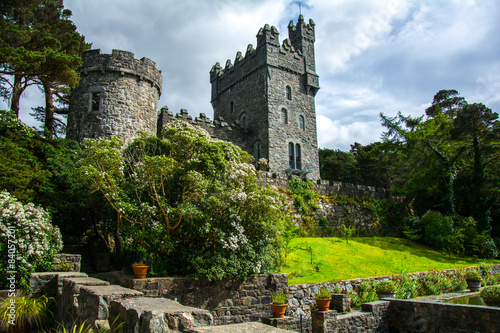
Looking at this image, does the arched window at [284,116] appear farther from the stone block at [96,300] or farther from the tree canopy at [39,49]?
the stone block at [96,300]

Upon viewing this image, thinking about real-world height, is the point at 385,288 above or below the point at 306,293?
above

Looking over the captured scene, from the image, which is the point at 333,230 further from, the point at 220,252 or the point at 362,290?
the point at 220,252

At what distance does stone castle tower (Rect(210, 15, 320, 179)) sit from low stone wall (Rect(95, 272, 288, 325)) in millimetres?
16258

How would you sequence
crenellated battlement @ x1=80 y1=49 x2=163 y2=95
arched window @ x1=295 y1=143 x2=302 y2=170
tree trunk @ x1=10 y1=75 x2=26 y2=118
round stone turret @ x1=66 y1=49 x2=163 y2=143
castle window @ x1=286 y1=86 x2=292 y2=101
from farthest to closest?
1. castle window @ x1=286 y1=86 x2=292 y2=101
2. arched window @ x1=295 y1=143 x2=302 y2=170
3. crenellated battlement @ x1=80 y1=49 x2=163 y2=95
4. round stone turret @ x1=66 y1=49 x2=163 y2=143
5. tree trunk @ x1=10 y1=75 x2=26 y2=118

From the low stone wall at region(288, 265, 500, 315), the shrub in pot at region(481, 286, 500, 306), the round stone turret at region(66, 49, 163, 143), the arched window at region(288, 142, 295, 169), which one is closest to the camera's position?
the shrub in pot at region(481, 286, 500, 306)

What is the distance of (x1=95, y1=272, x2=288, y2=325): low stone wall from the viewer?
28.4ft

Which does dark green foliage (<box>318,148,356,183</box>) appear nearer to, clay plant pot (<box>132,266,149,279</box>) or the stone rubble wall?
clay plant pot (<box>132,266,149,279</box>)

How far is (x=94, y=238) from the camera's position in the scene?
13055 mm

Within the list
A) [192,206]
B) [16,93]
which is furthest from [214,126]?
[192,206]

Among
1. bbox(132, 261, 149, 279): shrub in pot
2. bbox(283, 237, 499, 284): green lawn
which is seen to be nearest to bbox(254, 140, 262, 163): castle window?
bbox(283, 237, 499, 284): green lawn

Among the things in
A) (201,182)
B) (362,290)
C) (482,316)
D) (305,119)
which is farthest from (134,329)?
(305,119)

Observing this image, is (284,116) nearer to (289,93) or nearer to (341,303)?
(289,93)

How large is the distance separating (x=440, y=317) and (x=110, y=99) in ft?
49.4

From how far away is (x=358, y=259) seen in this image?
50.9 ft
